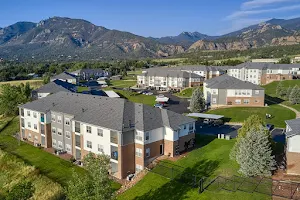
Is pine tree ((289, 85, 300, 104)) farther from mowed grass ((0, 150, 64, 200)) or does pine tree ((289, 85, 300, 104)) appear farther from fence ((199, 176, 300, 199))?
mowed grass ((0, 150, 64, 200))

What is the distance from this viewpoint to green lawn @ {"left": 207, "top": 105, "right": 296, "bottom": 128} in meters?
59.3

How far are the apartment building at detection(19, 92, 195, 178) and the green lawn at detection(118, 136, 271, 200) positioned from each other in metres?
2.89

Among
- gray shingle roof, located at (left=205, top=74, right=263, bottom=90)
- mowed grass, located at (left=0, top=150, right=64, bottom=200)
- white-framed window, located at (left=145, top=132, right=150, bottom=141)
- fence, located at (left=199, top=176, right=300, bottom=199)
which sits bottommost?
mowed grass, located at (left=0, top=150, right=64, bottom=200)

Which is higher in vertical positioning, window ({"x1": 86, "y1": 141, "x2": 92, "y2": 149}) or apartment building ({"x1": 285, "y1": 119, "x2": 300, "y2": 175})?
apartment building ({"x1": 285, "y1": 119, "x2": 300, "y2": 175})

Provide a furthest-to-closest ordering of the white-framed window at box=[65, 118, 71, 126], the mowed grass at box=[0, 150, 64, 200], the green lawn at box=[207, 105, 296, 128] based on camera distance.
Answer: the green lawn at box=[207, 105, 296, 128] < the white-framed window at box=[65, 118, 71, 126] < the mowed grass at box=[0, 150, 64, 200]

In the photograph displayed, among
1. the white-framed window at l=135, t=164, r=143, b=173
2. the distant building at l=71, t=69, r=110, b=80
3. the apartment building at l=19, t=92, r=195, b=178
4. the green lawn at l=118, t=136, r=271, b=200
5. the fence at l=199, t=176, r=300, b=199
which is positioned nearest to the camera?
the fence at l=199, t=176, r=300, b=199

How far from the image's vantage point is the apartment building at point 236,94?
233 feet

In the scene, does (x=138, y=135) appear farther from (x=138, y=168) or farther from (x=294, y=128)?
(x=294, y=128)

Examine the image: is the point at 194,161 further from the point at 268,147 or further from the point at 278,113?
the point at 278,113

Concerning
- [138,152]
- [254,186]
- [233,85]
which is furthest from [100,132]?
[233,85]

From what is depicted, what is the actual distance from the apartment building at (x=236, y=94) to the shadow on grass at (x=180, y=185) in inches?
1531

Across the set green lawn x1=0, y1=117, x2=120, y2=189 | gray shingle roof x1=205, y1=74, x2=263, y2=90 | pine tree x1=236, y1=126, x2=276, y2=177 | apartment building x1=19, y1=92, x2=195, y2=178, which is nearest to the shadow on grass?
pine tree x1=236, y1=126, x2=276, y2=177

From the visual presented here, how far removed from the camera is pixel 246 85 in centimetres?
7212

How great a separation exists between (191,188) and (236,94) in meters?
45.6
